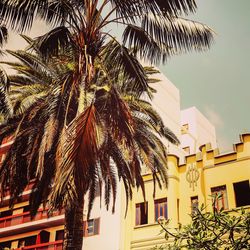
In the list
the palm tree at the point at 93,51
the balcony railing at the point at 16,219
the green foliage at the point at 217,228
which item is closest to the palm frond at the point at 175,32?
the palm tree at the point at 93,51

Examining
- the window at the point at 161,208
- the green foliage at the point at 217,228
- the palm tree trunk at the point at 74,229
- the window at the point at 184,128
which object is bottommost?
the green foliage at the point at 217,228

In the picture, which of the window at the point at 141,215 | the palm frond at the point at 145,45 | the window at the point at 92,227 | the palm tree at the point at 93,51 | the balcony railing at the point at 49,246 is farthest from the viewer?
the balcony railing at the point at 49,246

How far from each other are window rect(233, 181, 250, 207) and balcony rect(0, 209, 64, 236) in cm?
1364

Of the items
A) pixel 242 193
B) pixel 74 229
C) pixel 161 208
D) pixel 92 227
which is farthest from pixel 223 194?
pixel 74 229

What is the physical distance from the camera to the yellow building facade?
933 inches

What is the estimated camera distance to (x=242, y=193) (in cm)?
2355

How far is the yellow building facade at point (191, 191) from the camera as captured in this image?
23.7m

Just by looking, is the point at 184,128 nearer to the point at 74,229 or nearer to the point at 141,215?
the point at 141,215

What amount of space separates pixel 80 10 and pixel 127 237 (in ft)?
54.9

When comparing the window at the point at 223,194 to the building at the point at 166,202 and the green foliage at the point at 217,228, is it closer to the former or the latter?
the building at the point at 166,202

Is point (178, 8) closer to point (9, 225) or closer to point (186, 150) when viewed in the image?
point (9, 225)

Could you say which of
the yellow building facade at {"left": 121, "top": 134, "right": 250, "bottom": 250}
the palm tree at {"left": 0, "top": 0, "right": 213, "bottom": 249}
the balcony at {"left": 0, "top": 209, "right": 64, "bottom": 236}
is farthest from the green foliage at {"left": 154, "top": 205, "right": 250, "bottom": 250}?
the balcony at {"left": 0, "top": 209, "right": 64, "bottom": 236}

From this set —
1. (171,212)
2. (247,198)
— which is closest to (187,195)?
(171,212)

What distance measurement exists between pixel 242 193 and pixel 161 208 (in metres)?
5.15
